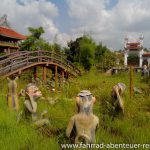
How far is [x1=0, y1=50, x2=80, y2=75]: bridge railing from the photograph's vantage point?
1556cm

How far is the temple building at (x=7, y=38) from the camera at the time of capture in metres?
32.7

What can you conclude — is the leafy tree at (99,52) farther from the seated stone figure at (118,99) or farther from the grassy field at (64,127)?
the seated stone figure at (118,99)

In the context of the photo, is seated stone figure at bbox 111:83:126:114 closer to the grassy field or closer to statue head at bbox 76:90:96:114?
the grassy field

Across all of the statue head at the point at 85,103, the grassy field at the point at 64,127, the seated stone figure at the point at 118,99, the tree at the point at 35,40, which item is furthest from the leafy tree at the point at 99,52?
the statue head at the point at 85,103

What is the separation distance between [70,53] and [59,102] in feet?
Result: 88.2

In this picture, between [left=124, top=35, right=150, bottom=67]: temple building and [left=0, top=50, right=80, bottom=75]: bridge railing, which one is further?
[left=124, top=35, right=150, bottom=67]: temple building

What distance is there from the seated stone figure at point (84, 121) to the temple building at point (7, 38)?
2866 cm

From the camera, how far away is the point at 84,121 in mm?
3811

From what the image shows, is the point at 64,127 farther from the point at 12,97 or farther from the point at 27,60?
the point at 27,60

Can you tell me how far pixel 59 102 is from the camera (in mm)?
6988

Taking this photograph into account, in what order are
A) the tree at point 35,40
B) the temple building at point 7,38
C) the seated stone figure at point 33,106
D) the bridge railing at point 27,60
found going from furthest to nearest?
the temple building at point 7,38, the tree at point 35,40, the bridge railing at point 27,60, the seated stone figure at point 33,106

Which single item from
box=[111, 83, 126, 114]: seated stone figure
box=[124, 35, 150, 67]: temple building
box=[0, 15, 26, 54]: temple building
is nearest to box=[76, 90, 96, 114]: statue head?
box=[111, 83, 126, 114]: seated stone figure

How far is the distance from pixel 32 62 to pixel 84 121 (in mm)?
14671

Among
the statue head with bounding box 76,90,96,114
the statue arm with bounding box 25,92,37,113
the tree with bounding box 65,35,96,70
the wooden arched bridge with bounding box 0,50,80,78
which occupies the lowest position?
the statue arm with bounding box 25,92,37,113
